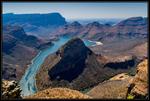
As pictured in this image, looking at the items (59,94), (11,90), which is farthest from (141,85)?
(11,90)

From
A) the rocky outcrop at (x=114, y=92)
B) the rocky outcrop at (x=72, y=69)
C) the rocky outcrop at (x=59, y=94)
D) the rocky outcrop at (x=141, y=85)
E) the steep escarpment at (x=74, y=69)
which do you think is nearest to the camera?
the rocky outcrop at (x=59, y=94)

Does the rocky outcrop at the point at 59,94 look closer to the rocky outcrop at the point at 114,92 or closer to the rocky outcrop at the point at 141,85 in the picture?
the rocky outcrop at the point at 141,85

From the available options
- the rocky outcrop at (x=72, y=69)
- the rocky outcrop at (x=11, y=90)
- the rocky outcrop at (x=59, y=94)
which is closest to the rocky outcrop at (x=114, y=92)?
the rocky outcrop at (x=59, y=94)

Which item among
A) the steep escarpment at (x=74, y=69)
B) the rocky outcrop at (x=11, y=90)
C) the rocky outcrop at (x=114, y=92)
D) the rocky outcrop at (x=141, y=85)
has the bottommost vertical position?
the steep escarpment at (x=74, y=69)

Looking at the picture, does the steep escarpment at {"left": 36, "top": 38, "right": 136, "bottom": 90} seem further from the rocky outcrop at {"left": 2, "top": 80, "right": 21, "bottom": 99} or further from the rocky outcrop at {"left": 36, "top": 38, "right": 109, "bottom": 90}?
the rocky outcrop at {"left": 2, "top": 80, "right": 21, "bottom": 99}

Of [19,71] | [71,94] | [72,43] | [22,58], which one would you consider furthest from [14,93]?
[22,58]

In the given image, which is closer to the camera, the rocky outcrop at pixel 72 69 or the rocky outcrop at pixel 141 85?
the rocky outcrop at pixel 141 85

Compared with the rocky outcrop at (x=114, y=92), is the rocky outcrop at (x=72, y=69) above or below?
below

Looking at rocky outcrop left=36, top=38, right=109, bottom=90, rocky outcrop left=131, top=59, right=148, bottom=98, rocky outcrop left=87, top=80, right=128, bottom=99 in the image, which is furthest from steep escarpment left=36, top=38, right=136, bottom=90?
rocky outcrop left=131, top=59, right=148, bottom=98

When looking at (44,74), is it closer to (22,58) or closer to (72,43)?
(72,43)
